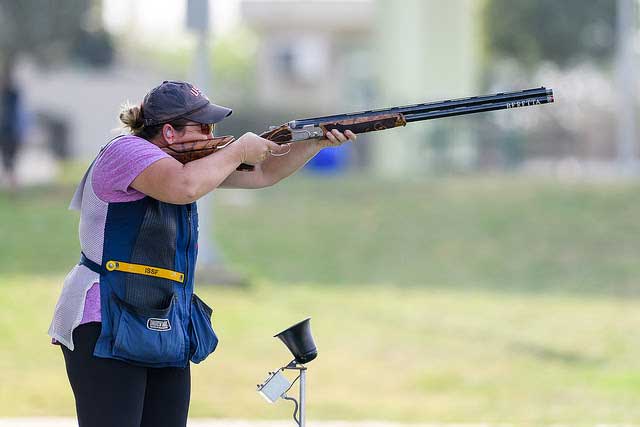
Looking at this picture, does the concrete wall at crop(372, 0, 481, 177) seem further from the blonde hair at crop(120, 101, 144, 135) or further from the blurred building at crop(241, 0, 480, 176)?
the blonde hair at crop(120, 101, 144, 135)

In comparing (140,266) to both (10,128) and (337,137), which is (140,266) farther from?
(10,128)

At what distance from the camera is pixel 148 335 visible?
13.3 feet

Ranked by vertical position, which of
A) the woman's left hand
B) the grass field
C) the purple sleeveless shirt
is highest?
the grass field

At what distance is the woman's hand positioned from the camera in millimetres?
4203

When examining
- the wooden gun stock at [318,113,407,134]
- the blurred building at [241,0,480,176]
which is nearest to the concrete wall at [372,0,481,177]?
the blurred building at [241,0,480,176]

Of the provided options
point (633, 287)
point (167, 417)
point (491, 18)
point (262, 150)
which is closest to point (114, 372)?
point (167, 417)

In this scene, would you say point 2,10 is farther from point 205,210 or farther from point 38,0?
point 205,210

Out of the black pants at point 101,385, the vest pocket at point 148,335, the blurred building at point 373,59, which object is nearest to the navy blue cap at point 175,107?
the vest pocket at point 148,335

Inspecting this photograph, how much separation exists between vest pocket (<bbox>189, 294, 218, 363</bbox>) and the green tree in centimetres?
2830

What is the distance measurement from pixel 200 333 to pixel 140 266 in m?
0.34

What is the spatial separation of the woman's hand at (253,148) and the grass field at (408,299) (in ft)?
12.3

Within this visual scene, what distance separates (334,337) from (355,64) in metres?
24.6

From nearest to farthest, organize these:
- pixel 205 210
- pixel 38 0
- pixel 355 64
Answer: pixel 205 210, pixel 38 0, pixel 355 64

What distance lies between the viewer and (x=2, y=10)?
84.5 ft
